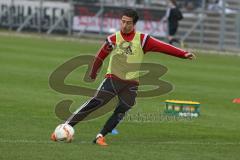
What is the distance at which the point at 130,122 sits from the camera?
15.4 metres

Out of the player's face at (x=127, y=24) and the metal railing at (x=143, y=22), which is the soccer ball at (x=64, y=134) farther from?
the metal railing at (x=143, y=22)

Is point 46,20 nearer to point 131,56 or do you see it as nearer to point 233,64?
point 233,64

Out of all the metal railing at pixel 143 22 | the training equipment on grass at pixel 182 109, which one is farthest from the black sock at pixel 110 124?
the metal railing at pixel 143 22

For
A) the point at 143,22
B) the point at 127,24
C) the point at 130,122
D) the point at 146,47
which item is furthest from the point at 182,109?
the point at 143,22

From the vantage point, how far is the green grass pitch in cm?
1155

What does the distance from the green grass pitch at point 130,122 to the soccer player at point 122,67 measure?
0.48 meters

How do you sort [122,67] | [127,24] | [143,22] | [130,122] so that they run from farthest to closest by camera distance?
[143,22] → [130,122] → [122,67] → [127,24]

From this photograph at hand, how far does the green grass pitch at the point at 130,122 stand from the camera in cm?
1155

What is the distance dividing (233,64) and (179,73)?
472 cm

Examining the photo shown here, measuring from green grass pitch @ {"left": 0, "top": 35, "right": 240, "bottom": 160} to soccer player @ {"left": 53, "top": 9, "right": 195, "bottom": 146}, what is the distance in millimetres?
481

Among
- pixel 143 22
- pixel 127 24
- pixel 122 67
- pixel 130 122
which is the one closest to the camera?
pixel 127 24

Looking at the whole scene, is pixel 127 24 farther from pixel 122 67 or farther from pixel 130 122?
pixel 130 122

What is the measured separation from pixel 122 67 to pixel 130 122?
10.1ft

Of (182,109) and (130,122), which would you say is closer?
(130,122)
